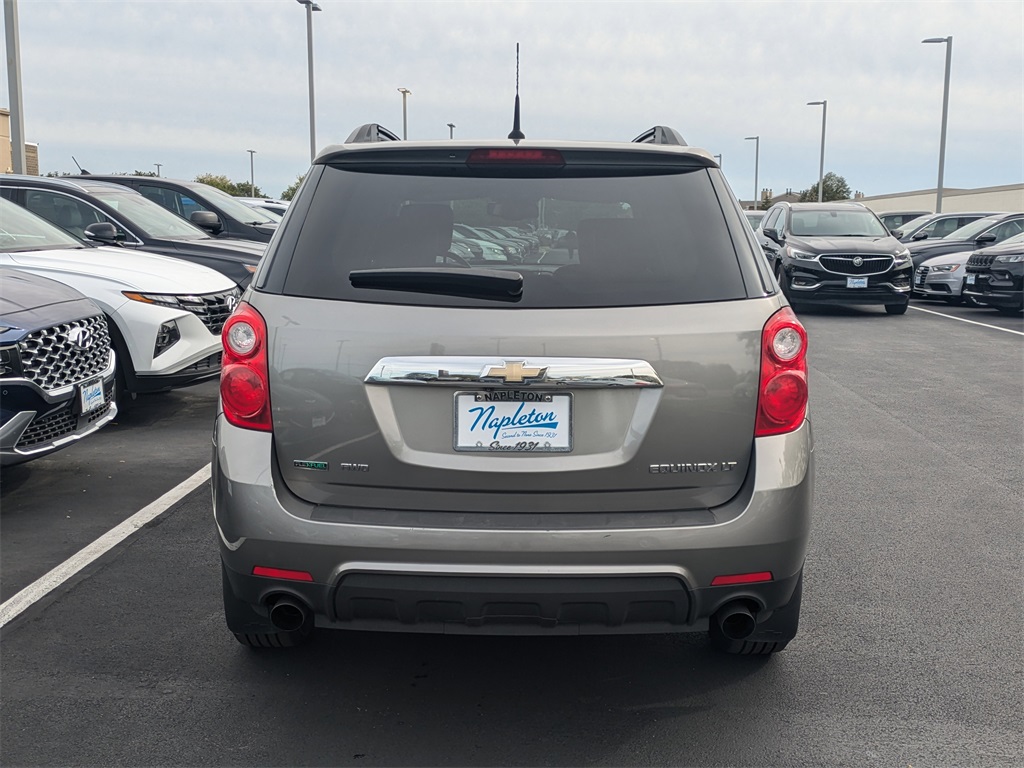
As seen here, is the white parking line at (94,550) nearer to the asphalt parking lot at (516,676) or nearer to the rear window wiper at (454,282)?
the asphalt parking lot at (516,676)

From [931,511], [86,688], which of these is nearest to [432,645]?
[86,688]

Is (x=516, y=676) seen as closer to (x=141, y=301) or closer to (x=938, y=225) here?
(x=141, y=301)

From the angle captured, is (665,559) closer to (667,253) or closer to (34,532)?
(667,253)

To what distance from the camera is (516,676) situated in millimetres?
3549

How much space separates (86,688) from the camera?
3387 mm

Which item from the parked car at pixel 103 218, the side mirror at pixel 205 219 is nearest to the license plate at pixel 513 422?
the parked car at pixel 103 218

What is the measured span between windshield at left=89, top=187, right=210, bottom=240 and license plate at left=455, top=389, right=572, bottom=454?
25.3ft

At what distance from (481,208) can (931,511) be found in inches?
138

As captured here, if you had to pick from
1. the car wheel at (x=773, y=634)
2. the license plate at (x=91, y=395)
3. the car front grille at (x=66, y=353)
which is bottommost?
the car wheel at (x=773, y=634)

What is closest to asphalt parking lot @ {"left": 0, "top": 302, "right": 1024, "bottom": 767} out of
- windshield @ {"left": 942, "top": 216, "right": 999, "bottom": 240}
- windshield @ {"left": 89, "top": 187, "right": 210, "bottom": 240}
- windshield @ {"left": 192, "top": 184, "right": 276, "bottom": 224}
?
windshield @ {"left": 89, "top": 187, "right": 210, "bottom": 240}

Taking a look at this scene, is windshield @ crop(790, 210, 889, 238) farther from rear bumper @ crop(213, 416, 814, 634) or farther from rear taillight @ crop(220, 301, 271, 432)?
rear taillight @ crop(220, 301, 271, 432)

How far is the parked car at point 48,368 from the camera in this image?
5.03 m

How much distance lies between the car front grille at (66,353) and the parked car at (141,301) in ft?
3.81

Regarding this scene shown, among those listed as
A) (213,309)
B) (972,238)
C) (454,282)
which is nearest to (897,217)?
(972,238)
